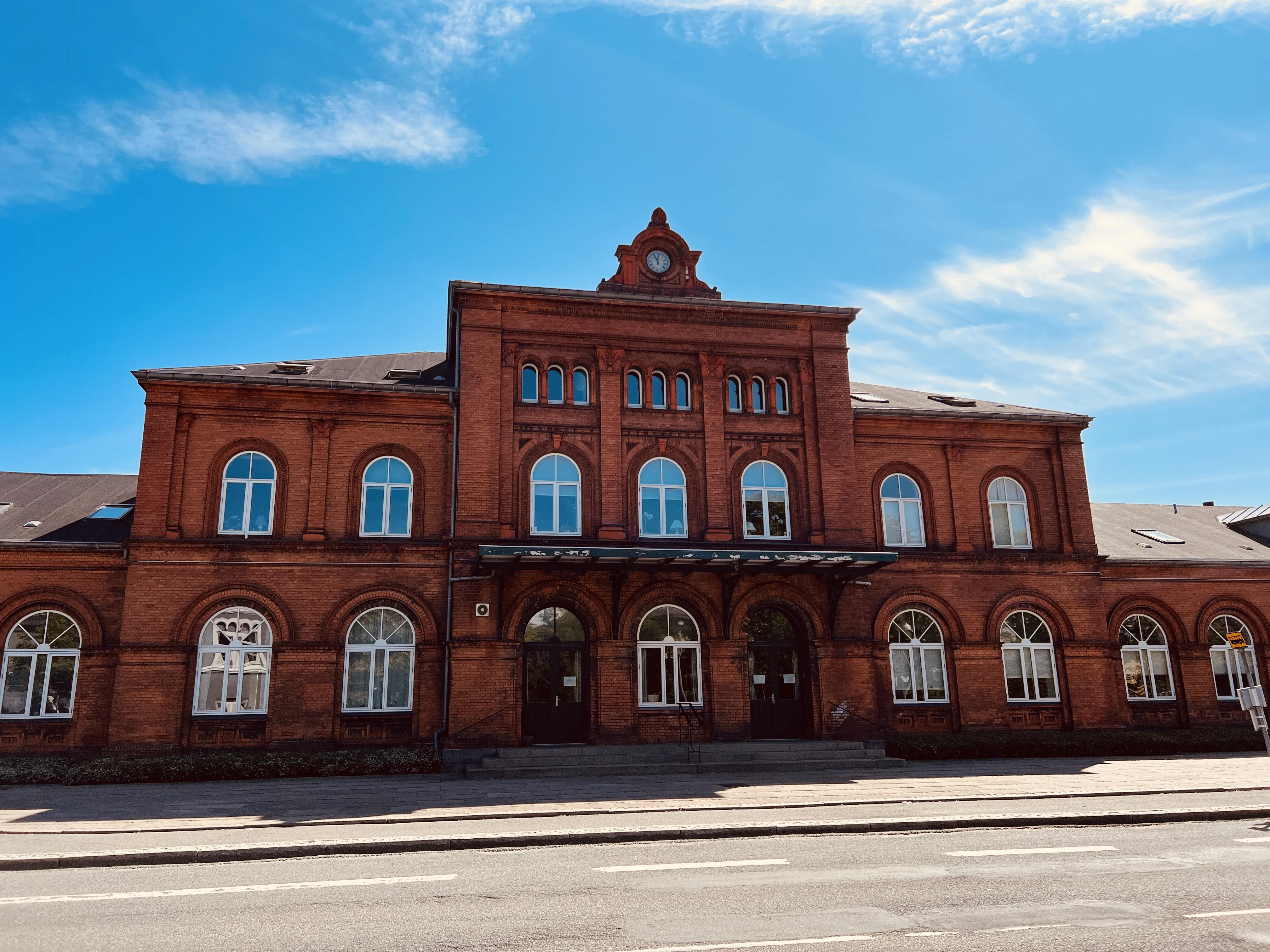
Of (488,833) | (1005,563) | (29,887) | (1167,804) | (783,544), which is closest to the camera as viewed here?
(29,887)

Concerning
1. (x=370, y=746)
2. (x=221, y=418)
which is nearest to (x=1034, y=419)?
(x=370, y=746)

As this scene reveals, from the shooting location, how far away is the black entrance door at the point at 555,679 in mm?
22031

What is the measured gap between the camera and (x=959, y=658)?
24.7m

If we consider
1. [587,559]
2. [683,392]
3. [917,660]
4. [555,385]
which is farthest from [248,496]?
[917,660]

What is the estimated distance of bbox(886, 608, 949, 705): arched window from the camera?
24422mm

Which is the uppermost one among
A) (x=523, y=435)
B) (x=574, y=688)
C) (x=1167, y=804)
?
(x=523, y=435)

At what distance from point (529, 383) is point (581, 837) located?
1427cm

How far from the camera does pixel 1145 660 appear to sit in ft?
88.7

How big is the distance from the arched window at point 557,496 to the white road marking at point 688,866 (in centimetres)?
1333

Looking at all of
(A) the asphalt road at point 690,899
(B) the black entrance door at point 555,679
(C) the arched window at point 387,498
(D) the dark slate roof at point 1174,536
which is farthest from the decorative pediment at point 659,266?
(A) the asphalt road at point 690,899

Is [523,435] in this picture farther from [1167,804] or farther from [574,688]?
[1167,804]

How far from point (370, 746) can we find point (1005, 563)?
1785cm

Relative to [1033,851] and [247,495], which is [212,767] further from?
[1033,851]

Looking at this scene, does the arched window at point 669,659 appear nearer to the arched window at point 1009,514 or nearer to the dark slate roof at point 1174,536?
the arched window at point 1009,514
